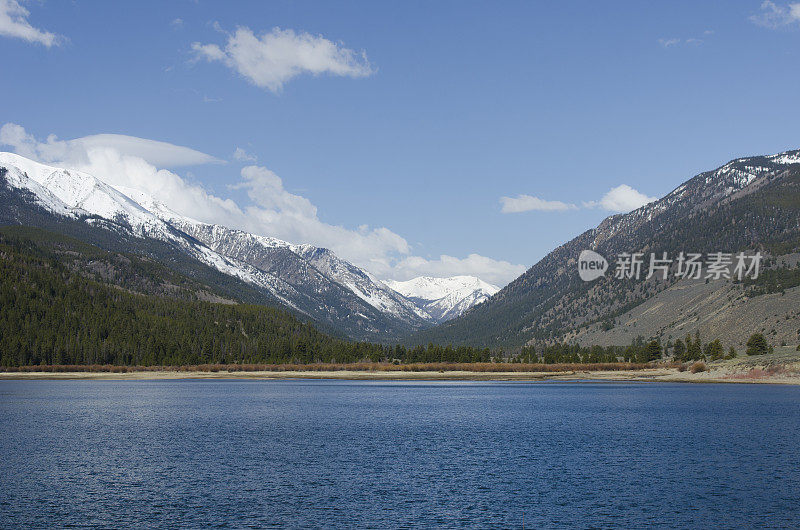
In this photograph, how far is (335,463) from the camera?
6253 cm

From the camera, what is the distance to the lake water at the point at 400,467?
4400cm

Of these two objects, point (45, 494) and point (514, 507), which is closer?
point (514, 507)

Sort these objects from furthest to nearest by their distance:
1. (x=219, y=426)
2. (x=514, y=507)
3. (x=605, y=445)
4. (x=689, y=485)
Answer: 1. (x=219, y=426)
2. (x=605, y=445)
3. (x=689, y=485)
4. (x=514, y=507)

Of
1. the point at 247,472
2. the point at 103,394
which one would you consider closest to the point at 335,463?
the point at 247,472

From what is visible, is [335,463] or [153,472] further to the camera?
[335,463]

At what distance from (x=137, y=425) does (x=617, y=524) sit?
219 feet

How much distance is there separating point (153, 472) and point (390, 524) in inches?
999

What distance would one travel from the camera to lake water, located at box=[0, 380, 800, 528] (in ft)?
144

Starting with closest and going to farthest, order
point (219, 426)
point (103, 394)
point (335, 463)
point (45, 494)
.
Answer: point (45, 494), point (335, 463), point (219, 426), point (103, 394)

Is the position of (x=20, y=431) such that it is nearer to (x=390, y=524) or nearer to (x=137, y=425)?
(x=137, y=425)

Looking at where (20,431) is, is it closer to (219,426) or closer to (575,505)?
(219,426)

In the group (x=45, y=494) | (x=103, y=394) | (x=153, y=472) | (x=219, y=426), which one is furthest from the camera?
(x=103, y=394)

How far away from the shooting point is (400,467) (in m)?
60.2

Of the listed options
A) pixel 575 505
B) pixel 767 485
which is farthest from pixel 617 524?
pixel 767 485
